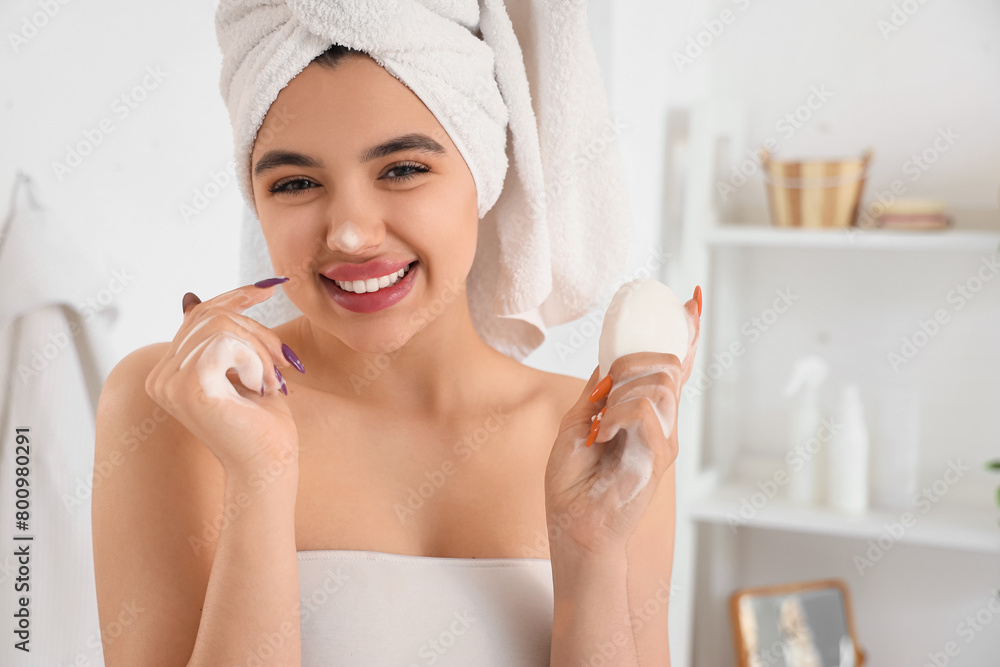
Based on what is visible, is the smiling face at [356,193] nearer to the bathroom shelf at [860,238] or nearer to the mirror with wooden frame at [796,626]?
the bathroom shelf at [860,238]

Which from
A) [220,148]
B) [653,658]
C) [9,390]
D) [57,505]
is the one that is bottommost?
[653,658]

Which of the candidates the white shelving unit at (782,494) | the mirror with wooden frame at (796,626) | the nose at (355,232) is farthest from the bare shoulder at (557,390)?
the mirror with wooden frame at (796,626)

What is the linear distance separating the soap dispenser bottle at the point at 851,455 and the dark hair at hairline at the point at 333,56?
113 cm

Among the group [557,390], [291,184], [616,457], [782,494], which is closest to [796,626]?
[782,494]

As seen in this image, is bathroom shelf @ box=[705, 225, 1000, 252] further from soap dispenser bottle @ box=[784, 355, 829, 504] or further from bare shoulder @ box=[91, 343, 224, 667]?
bare shoulder @ box=[91, 343, 224, 667]

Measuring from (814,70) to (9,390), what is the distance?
1.50 metres

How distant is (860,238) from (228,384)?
46.1 inches

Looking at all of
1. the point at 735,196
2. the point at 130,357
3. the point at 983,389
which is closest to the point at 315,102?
the point at 130,357

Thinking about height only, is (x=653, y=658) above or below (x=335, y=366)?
below

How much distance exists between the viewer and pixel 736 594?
1.56 metres

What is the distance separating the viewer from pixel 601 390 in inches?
26.9

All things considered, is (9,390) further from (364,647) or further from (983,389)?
(983,389)

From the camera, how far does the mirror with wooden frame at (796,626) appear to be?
1530 mm

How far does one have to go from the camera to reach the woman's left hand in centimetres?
64
